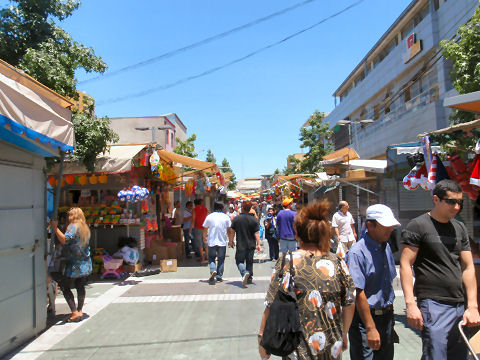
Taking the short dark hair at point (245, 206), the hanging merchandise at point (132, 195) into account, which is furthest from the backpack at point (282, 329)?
the hanging merchandise at point (132, 195)

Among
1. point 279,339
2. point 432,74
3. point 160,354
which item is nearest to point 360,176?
point 160,354

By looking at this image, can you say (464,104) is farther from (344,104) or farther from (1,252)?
(344,104)

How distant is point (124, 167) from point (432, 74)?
16.3 metres

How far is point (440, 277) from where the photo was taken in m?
2.83

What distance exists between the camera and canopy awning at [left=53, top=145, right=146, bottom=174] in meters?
8.34

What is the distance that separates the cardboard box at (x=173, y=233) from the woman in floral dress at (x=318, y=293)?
378 inches

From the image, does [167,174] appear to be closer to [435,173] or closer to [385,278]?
[435,173]

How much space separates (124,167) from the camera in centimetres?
834

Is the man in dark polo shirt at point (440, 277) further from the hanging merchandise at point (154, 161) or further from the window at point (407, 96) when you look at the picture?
the window at point (407, 96)

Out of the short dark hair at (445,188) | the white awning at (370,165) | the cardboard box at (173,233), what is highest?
the white awning at (370,165)

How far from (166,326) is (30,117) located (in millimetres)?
3325

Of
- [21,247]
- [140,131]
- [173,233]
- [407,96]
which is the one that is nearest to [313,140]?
[407,96]

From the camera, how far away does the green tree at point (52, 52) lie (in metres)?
7.75

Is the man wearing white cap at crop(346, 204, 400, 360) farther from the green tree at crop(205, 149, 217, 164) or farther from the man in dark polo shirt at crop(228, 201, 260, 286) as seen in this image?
the green tree at crop(205, 149, 217, 164)
